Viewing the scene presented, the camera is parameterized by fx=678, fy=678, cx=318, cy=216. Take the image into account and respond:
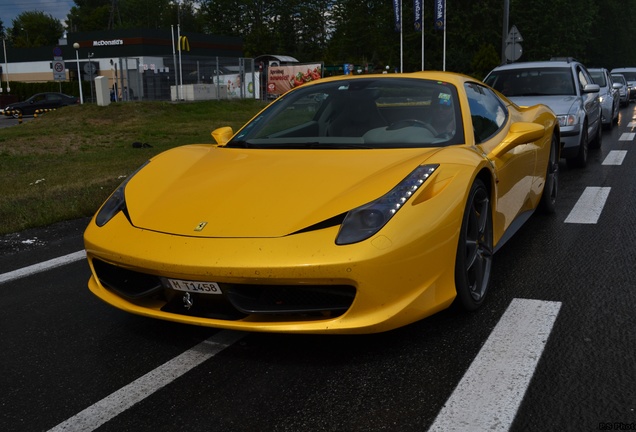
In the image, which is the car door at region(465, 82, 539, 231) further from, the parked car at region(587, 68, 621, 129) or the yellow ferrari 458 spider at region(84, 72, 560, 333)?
the parked car at region(587, 68, 621, 129)

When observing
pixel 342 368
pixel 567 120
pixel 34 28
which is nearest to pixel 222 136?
pixel 342 368

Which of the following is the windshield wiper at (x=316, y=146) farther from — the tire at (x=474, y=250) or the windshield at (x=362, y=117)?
the tire at (x=474, y=250)

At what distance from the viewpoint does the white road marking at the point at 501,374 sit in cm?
246

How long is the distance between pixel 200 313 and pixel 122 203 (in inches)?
36.1

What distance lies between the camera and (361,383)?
280 centimetres

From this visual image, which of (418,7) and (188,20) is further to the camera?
(188,20)

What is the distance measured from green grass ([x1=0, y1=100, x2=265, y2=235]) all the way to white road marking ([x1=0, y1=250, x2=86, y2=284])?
1.29m

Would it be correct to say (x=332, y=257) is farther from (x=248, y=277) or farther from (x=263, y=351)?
(x=263, y=351)

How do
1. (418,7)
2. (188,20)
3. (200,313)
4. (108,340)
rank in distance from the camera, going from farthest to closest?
(188,20)
(418,7)
(108,340)
(200,313)

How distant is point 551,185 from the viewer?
6008mm

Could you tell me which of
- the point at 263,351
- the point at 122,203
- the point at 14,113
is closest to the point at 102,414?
the point at 263,351

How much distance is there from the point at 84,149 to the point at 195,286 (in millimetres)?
12351

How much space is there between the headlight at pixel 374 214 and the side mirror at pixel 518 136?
118cm

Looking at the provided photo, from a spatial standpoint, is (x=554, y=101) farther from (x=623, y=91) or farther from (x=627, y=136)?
(x=623, y=91)
